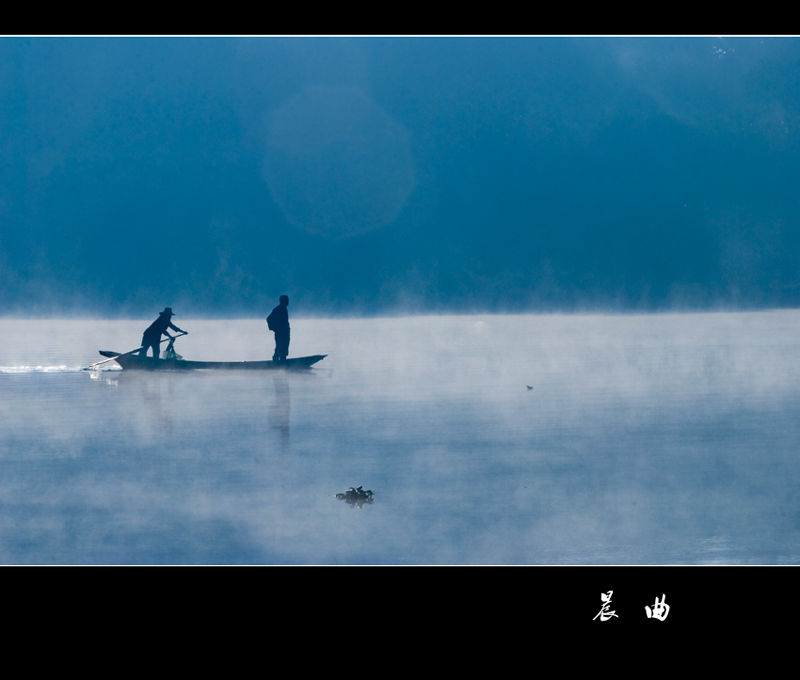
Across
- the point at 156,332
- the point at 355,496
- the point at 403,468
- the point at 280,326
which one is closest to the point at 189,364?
the point at 156,332

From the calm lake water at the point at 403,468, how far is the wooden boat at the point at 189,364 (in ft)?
0.73

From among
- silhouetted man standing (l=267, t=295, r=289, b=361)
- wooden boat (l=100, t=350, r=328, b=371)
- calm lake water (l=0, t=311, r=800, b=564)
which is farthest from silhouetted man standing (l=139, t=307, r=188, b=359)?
silhouetted man standing (l=267, t=295, r=289, b=361)

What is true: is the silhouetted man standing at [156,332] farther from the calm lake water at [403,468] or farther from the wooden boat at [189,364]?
the calm lake water at [403,468]

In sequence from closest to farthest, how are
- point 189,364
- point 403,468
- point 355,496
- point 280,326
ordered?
point 355,496 → point 403,468 → point 189,364 → point 280,326

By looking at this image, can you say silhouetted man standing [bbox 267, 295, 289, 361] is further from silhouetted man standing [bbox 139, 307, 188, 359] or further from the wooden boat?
silhouetted man standing [bbox 139, 307, 188, 359]

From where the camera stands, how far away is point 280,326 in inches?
394

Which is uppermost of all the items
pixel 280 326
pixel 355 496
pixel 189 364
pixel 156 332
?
pixel 280 326

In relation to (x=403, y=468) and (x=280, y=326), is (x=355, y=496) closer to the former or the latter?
(x=403, y=468)

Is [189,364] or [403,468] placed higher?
[189,364]

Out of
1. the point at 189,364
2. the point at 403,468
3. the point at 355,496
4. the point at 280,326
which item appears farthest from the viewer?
the point at 280,326

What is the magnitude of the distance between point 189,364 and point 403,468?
5.46 meters

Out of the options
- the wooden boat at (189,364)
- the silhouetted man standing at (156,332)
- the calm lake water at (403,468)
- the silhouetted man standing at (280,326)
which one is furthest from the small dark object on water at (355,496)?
the silhouetted man standing at (156,332)

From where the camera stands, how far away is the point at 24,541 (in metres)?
4.02

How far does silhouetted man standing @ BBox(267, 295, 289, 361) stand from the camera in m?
9.87
